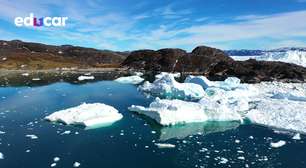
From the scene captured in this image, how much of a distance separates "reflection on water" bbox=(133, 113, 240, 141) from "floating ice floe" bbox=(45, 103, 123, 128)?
2.59 meters

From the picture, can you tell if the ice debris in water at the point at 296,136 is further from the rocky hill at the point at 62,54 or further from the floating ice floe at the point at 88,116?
the rocky hill at the point at 62,54

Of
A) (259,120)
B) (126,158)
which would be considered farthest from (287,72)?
(126,158)

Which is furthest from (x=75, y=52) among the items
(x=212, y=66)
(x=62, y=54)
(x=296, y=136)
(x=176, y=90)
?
(x=296, y=136)

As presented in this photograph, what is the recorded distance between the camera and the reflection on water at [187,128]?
1015 cm

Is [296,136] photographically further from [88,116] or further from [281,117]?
[88,116]

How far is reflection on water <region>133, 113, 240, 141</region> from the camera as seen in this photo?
1015 centimetres

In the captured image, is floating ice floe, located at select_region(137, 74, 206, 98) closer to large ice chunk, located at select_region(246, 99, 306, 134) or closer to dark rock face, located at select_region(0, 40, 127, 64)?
large ice chunk, located at select_region(246, 99, 306, 134)

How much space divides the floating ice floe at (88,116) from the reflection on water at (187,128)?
8.50 feet

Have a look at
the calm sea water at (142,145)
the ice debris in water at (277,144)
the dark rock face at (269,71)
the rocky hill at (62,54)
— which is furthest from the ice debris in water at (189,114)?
the rocky hill at (62,54)

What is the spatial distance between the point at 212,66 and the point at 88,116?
50.7 metres

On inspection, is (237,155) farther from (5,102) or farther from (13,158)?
(5,102)

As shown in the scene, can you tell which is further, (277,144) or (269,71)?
(269,71)

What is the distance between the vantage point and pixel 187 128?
11.2 metres

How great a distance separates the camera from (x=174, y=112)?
39.1 ft
